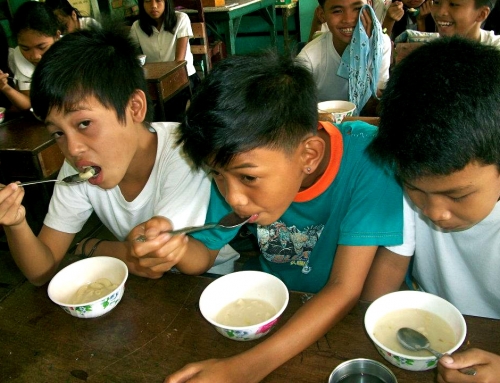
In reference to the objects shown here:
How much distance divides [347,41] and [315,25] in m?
1.70

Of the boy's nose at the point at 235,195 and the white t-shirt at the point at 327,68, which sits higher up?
the boy's nose at the point at 235,195

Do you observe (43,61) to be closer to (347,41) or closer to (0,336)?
(0,336)

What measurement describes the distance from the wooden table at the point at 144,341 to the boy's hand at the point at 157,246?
8 centimetres

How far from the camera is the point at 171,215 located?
3.72ft

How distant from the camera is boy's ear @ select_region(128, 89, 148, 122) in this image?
4.08ft

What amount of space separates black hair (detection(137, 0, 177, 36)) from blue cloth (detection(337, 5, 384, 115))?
7.45 feet

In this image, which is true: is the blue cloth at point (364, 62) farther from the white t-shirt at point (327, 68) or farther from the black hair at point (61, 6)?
the black hair at point (61, 6)

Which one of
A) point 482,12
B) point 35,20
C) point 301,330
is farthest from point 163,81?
point 301,330

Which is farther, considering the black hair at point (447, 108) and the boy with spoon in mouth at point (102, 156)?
the boy with spoon in mouth at point (102, 156)

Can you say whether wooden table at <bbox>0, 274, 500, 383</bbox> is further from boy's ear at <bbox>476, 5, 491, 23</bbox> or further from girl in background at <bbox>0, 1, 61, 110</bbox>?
boy's ear at <bbox>476, 5, 491, 23</bbox>

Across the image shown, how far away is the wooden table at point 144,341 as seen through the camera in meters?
0.78

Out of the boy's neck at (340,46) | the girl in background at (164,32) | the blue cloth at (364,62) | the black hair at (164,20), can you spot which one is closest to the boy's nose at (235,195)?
the blue cloth at (364,62)

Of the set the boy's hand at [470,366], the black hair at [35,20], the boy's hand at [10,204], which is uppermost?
the black hair at [35,20]

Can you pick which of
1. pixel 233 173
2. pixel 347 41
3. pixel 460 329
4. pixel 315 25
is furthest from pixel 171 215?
pixel 315 25
